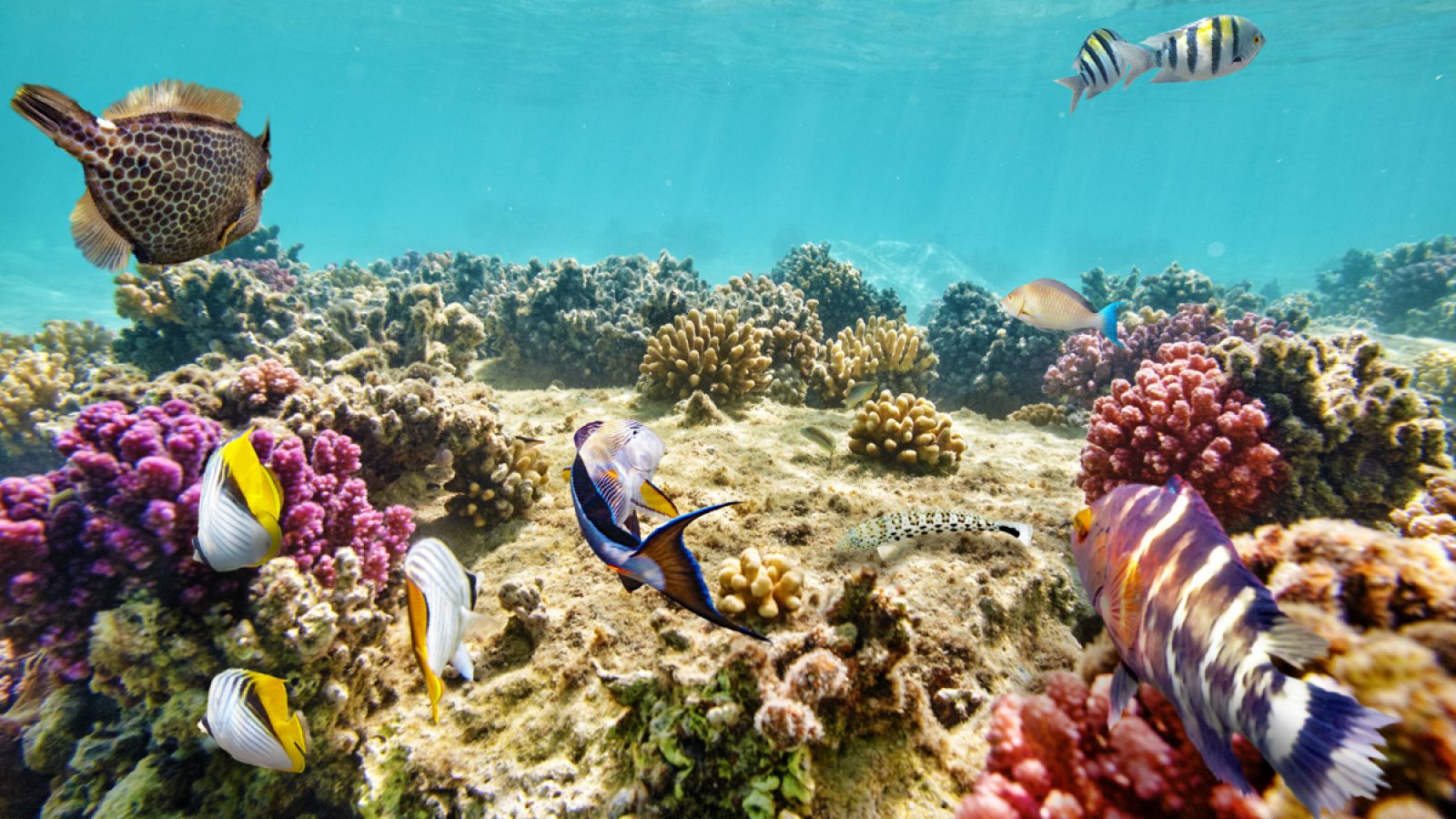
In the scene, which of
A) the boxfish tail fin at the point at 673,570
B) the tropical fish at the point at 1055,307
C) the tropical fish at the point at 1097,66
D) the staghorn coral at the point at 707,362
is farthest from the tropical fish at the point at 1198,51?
the boxfish tail fin at the point at 673,570

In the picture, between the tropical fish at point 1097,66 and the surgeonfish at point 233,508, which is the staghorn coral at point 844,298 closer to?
the tropical fish at point 1097,66

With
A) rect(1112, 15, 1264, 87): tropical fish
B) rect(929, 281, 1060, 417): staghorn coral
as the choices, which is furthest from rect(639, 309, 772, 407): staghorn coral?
rect(929, 281, 1060, 417): staghorn coral

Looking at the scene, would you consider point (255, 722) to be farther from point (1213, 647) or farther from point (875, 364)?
point (875, 364)

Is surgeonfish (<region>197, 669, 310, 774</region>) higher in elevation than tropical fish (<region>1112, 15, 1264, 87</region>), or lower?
lower

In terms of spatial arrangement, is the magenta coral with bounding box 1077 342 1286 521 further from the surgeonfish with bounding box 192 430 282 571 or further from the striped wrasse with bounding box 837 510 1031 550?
the surgeonfish with bounding box 192 430 282 571

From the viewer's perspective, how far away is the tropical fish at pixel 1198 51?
3758mm

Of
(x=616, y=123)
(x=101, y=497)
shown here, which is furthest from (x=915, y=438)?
(x=616, y=123)

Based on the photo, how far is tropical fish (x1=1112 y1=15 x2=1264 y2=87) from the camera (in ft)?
12.3

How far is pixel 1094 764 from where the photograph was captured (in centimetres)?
167

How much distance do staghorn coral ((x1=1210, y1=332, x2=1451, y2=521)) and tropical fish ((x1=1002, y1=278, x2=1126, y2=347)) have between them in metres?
1.13

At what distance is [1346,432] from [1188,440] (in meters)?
1.02

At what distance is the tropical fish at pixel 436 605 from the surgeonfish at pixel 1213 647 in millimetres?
2064

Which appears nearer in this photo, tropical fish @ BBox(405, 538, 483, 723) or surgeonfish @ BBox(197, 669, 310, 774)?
tropical fish @ BBox(405, 538, 483, 723)

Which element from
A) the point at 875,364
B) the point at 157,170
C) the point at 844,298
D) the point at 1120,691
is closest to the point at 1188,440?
the point at 1120,691
